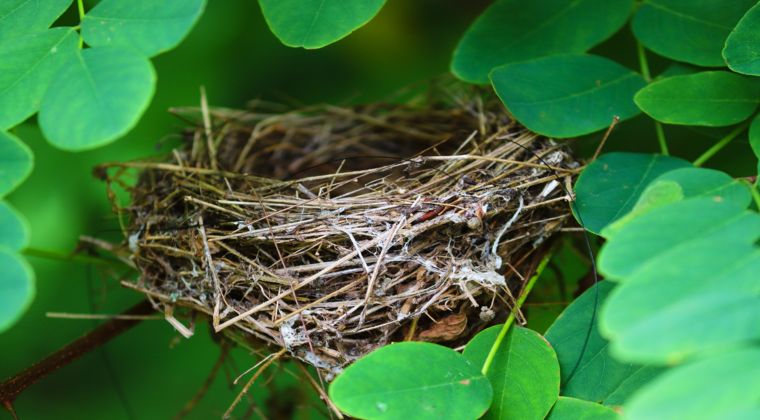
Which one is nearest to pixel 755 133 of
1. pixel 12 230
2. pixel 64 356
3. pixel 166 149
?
pixel 12 230

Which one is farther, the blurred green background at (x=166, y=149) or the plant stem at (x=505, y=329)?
the blurred green background at (x=166, y=149)

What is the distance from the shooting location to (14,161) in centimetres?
103

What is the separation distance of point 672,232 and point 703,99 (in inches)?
22.3

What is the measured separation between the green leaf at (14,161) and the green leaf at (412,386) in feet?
1.73

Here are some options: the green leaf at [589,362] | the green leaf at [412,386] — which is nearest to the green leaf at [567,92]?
the green leaf at [589,362]

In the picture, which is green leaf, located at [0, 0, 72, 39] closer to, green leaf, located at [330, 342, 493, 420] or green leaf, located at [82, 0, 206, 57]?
green leaf, located at [82, 0, 206, 57]

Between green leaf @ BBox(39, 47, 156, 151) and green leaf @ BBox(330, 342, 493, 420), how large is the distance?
47 centimetres

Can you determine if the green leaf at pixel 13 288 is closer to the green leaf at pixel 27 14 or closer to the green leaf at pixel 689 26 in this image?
the green leaf at pixel 27 14

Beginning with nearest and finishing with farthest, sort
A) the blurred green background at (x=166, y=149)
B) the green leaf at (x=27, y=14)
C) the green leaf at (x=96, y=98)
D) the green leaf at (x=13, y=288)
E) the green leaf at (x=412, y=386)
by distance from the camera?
the green leaf at (x=13, y=288)
the green leaf at (x=96, y=98)
the green leaf at (x=412, y=386)
the green leaf at (x=27, y=14)
the blurred green background at (x=166, y=149)

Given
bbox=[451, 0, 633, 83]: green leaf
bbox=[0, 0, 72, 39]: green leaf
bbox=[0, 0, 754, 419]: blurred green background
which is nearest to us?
bbox=[0, 0, 72, 39]: green leaf

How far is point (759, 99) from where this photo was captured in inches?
52.4

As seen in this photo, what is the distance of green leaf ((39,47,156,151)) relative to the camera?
0.96 m

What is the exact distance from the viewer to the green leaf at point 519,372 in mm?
1214

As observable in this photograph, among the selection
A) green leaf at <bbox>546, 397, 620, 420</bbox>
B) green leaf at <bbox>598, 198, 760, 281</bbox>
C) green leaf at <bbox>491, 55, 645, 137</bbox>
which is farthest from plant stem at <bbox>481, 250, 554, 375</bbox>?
green leaf at <bbox>598, 198, 760, 281</bbox>
